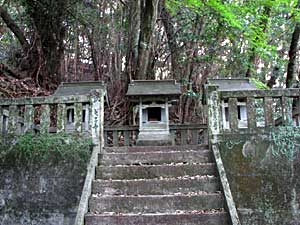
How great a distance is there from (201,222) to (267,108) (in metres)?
2.08

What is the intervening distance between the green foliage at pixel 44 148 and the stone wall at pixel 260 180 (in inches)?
85.2

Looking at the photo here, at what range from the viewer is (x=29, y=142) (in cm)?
503

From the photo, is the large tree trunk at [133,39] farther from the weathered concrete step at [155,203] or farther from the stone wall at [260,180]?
the weathered concrete step at [155,203]

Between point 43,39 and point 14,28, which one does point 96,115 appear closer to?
point 43,39

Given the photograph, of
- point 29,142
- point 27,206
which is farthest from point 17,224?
point 29,142

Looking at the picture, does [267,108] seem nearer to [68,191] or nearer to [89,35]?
[68,191]

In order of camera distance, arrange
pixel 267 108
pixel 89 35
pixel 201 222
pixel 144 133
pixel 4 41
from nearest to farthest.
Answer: pixel 201 222, pixel 267 108, pixel 144 133, pixel 89 35, pixel 4 41

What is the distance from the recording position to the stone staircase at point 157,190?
13.2 feet

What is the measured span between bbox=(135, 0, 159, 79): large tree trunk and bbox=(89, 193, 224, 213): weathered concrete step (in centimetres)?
435

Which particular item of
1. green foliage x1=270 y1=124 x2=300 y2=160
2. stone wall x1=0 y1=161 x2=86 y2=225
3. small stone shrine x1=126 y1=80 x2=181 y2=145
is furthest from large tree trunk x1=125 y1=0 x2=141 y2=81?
green foliage x1=270 y1=124 x2=300 y2=160

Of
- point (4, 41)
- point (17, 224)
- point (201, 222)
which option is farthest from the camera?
point (4, 41)

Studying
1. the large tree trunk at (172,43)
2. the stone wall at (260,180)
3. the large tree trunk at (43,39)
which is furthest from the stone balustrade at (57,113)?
the large tree trunk at (172,43)

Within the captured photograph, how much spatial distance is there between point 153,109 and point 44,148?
109 inches

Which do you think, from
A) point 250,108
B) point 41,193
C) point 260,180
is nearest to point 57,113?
point 41,193
